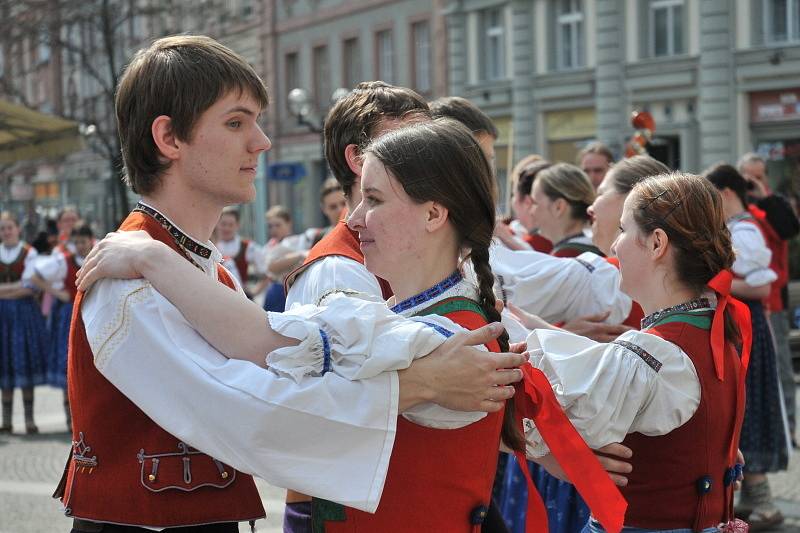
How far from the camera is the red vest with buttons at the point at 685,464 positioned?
→ 2713mm

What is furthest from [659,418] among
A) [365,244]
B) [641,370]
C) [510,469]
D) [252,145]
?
[510,469]

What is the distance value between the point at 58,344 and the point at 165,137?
8.61 meters

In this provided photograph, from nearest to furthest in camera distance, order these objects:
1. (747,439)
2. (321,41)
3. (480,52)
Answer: (747,439) → (480,52) → (321,41)

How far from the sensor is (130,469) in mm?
2230

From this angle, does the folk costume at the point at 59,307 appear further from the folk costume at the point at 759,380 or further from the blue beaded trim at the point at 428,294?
the blue beaded trim at the point at 428,294

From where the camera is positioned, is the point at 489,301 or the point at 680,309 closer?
the point at 489,301

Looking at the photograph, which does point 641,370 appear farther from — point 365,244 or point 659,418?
point 365,244

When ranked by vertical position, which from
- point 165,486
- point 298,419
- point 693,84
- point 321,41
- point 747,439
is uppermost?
point 321,41

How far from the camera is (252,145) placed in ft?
8.04

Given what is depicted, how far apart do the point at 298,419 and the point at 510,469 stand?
7.43 ft

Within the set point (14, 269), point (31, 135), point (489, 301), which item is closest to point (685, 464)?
point (489, 301)

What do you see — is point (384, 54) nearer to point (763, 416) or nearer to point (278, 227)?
point (278, 227)

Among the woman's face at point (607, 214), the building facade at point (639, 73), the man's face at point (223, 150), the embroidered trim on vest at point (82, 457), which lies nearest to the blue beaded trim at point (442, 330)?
the man's face at point (223, 150)

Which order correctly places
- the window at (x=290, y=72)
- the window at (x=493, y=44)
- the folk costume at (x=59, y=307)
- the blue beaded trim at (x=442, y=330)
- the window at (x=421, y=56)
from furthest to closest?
1. the window at (x=290, y=72)
2. the window at (x=421, y=56)
3. the window at (x=493, y=44)
4. the folk costume at (x=59, y=307)
5. the blue beaded trim at (x=442, y=330)
